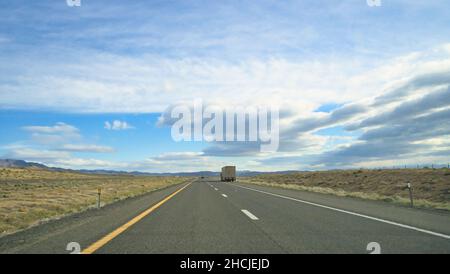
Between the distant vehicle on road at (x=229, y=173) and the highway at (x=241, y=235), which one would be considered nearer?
the highway at (x=241, y=235)

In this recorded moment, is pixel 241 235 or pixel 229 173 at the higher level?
pixel 229 173

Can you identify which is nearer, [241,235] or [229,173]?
[241,235]

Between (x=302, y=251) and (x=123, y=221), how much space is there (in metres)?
6.41

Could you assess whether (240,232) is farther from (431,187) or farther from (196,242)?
(431,187)

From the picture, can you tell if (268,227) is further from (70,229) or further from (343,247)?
(70,229)

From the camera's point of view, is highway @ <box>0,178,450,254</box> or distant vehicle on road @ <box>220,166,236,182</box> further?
distant vehicle on road @ <box>220,166,236,182</box>
